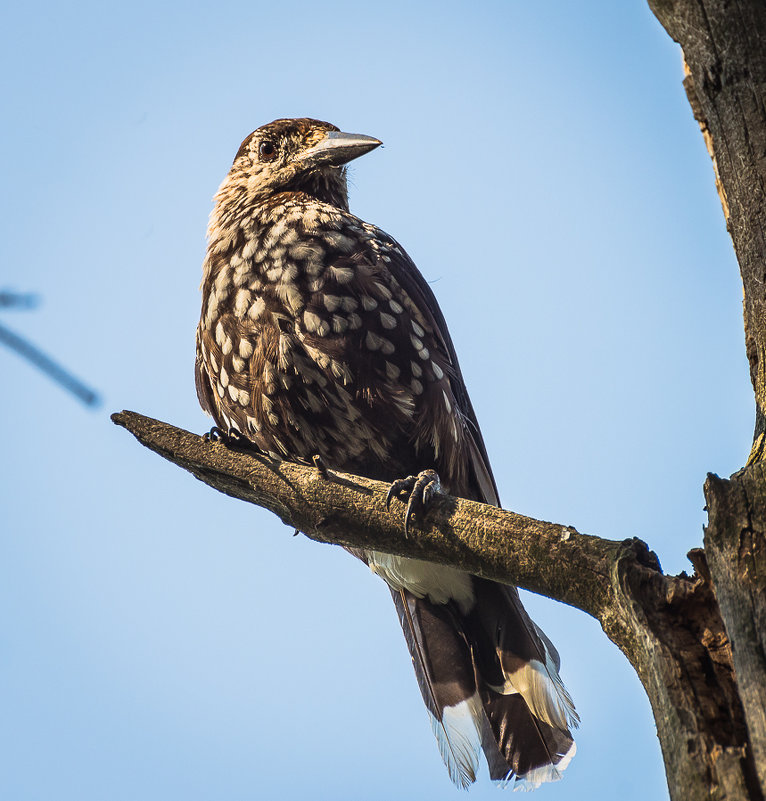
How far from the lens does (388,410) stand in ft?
13.2

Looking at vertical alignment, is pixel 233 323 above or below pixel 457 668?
above

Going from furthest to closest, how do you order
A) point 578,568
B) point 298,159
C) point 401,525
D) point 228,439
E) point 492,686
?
point 298,159
point 492,686
point 228,439
point 401,525
point 578,568

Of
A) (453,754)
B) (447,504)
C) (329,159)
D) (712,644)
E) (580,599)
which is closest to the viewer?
(712,644)

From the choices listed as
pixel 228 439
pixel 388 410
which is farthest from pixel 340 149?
pixel 228 439

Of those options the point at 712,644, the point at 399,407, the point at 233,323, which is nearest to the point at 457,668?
the point at 399,407

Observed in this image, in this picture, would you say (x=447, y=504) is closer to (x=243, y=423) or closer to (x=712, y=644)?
(x=712, y=644)

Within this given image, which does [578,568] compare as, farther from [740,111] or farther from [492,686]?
[492,686]

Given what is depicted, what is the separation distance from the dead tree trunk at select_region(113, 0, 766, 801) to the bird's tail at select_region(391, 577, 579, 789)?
1240 mm

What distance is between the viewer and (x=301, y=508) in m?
3.04

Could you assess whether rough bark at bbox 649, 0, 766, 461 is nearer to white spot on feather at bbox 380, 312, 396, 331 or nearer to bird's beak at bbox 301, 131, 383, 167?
white spot on feather at bbox 380, 312, 396, 331

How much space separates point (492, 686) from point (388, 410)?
51.4 inches

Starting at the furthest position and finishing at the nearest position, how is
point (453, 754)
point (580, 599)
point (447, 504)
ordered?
point (453, 754) → point (447, 504) → point (580, 599)

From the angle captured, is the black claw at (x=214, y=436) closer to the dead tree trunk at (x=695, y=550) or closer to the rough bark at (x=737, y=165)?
the dead tree trunk at (x=695, y=550)

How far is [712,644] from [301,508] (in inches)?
55.9
